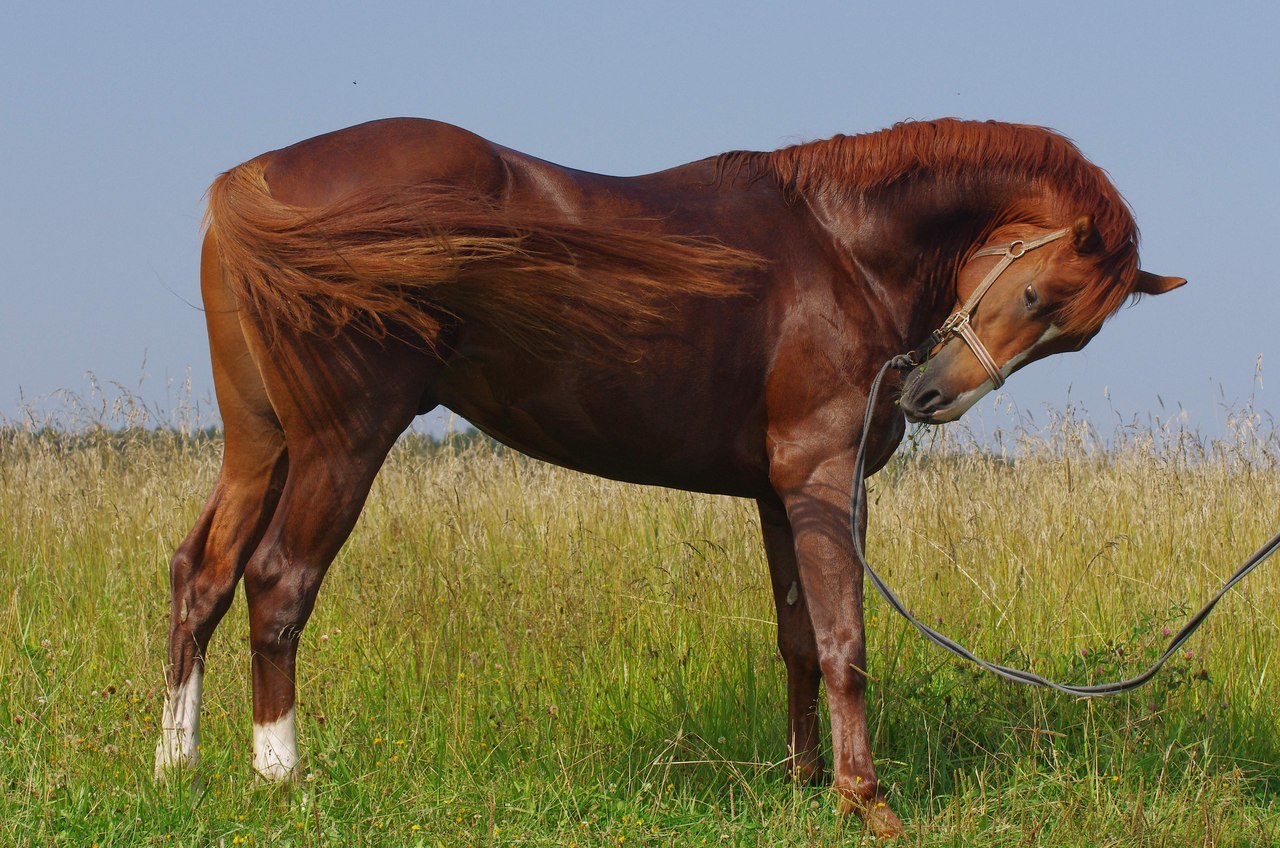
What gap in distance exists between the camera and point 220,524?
352 cm

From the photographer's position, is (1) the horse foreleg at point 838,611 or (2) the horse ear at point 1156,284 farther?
(2) the horse ear at point 1156,284

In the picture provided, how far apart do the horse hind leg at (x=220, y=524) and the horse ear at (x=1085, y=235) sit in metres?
2.58

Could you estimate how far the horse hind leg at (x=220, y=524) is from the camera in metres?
3.39

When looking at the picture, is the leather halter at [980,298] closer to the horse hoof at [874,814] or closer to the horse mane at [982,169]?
the horse mane at [982,169]

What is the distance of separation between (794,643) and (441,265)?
1.89 meters

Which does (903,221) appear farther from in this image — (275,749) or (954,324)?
(275,749)

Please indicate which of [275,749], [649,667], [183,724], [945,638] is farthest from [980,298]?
[183,724]

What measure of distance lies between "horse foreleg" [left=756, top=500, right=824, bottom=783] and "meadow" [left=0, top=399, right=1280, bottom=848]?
13 centimetres

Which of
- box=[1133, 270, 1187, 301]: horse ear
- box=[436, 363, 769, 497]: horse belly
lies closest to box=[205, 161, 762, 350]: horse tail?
box=[436, 363, 769, 497]: horse belly

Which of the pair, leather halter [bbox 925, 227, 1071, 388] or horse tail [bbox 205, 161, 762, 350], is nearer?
horse tail [bbox 205, 161, 762, 350]

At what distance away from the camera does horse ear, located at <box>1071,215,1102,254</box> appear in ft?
10.8

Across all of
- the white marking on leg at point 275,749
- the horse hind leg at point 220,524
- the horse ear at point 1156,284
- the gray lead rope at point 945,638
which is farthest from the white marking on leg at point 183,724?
the horse ear at point 1156,284

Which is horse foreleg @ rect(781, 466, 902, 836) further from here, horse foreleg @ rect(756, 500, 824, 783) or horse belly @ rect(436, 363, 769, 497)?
horse foreleg @ rect(756, 500, 824, 783)

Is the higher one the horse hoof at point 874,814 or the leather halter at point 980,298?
the leather halter at point 980,298
